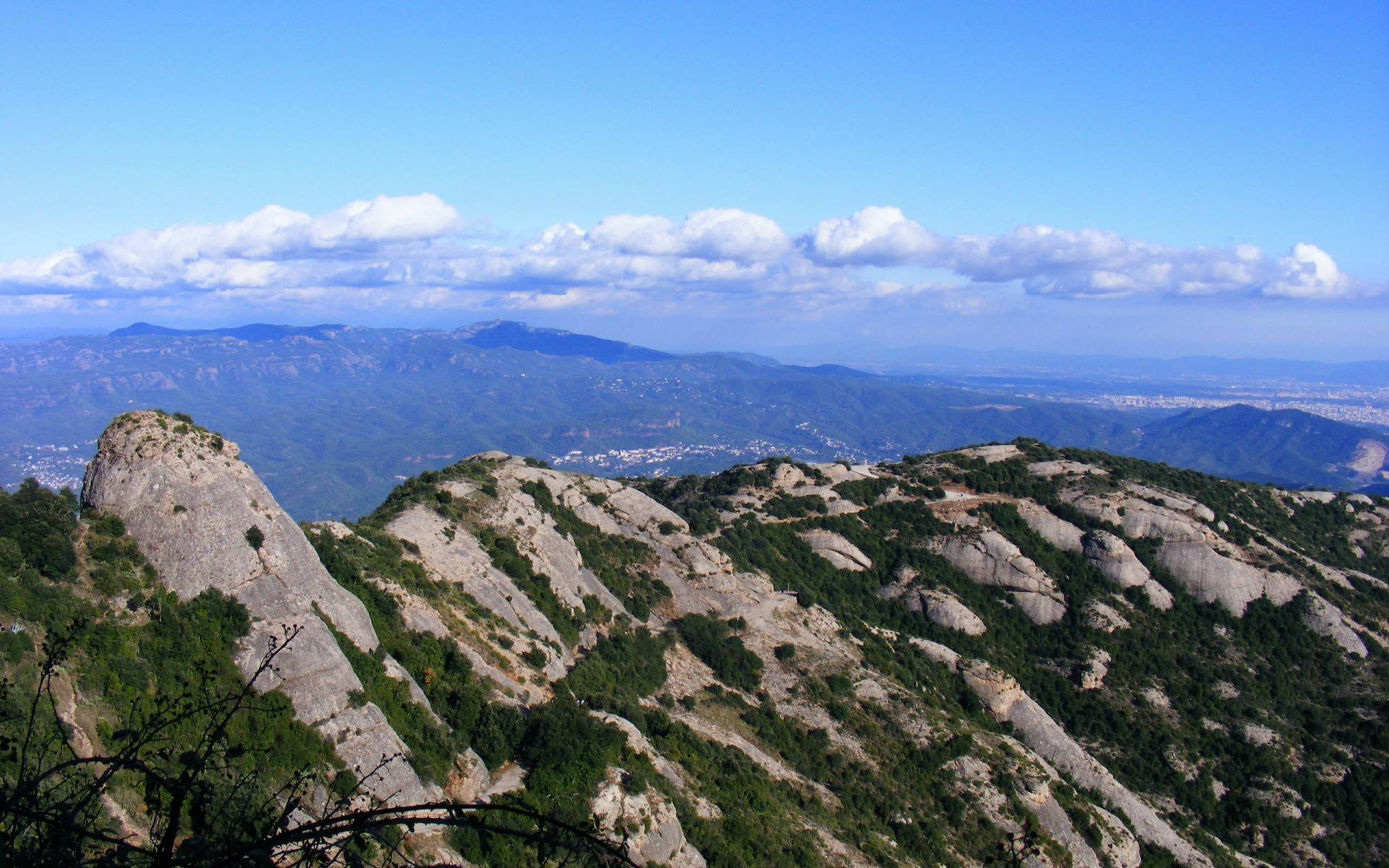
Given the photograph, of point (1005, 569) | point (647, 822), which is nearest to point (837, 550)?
point (1005, 569)

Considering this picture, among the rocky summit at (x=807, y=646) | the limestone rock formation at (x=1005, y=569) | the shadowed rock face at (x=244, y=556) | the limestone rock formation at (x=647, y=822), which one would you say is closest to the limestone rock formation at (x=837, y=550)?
the rocky summit at (x=807, y=646)

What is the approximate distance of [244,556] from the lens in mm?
25172

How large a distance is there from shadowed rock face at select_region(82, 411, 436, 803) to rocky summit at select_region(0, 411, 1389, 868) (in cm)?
10

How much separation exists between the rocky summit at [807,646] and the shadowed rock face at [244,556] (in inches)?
4.0

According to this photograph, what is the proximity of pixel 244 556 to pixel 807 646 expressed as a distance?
27753 millimetres

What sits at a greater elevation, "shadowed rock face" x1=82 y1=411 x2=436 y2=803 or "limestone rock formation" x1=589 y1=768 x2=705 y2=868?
"shadowed rock face" x1=82 y1=411 x2=436 y2=803

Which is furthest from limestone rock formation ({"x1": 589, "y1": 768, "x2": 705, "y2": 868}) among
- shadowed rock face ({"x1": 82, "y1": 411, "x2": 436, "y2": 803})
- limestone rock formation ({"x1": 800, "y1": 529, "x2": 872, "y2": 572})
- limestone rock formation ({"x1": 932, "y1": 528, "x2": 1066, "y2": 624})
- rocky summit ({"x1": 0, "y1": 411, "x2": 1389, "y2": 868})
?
limestone rock formation ({"x1": 932, "y1": 528, "x2": 1066, "y2": 624})

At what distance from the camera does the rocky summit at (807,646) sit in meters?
23.8

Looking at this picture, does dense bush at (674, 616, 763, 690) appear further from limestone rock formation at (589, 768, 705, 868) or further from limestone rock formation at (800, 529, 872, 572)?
limestone rock formation at (800, 529, 872, 572)

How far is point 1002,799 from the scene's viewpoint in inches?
1357

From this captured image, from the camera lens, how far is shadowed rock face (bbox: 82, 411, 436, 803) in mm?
22016

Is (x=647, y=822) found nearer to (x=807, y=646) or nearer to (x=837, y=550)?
(x=807, y=646)

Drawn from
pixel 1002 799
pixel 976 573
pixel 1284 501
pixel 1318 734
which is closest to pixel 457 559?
pixel 1002 799

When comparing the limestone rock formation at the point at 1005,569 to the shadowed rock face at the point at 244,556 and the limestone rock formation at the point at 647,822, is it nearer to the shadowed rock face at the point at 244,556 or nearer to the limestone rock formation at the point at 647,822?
the limestone rock formation at the point at 647,822
